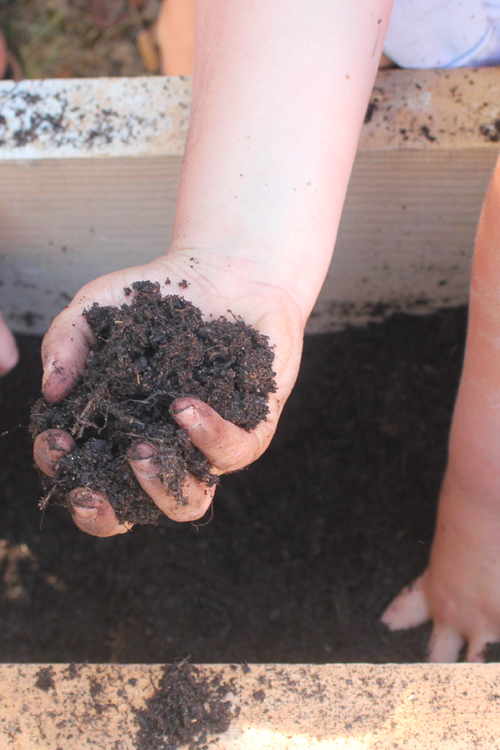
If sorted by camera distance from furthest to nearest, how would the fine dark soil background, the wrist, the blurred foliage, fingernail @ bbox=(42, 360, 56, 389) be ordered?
the blurred foliage < the fine dark soil background < the wrist < fingernail @ bbox=(42, 360, 56, 389)

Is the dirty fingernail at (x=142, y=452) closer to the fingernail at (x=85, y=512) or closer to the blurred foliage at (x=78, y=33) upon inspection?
the fingernail at (x=85, y=512)

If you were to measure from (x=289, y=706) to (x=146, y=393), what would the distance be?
635 millimetres

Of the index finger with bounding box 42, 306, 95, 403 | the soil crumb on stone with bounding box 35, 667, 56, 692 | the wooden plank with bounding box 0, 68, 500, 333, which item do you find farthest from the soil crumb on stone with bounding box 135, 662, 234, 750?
the wooden plank with bounding box 0, 68, 500, 333

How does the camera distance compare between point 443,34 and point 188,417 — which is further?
point 443,34

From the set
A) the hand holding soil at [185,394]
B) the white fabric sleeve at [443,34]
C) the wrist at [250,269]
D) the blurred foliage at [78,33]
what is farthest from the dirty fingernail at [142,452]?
the blurred foliage at [78,33]

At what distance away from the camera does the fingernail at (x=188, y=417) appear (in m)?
0.82

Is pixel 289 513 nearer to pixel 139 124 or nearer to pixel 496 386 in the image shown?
pixel 496 386

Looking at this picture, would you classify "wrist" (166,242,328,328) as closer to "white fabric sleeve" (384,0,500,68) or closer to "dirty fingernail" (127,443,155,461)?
"dirty fingernail" (127,443,155,461)

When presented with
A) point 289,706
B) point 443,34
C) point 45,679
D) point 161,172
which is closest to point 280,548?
point 289,706

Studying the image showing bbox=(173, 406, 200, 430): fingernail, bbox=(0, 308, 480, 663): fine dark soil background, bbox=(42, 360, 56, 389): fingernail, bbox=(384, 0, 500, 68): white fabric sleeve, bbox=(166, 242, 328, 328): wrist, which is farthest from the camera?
bbox=(0, 308, 480, 663): fine dark soil background

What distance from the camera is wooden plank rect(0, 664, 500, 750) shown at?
95cm

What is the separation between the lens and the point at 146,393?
2.96 ft

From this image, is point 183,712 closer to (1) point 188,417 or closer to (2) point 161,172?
(1) point 188,417

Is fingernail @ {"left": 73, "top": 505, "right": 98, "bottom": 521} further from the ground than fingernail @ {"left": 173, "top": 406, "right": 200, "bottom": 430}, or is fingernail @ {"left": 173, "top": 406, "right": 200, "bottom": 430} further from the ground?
fingernail @ {"left": 173, "top": 406, "right": 200, "bottom": 430}
